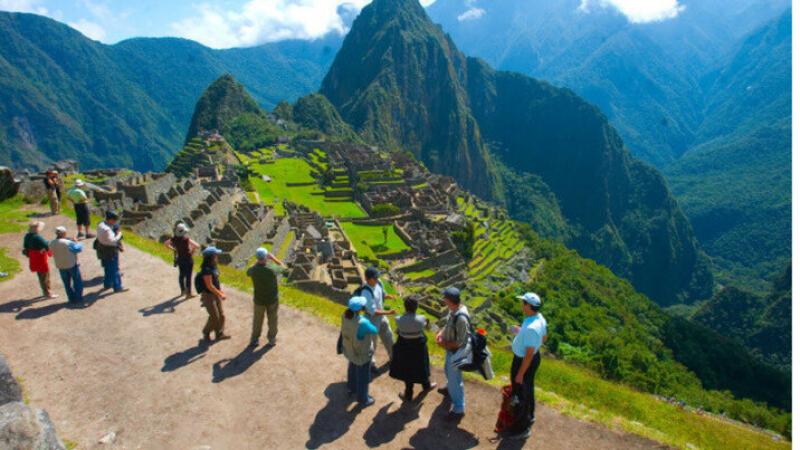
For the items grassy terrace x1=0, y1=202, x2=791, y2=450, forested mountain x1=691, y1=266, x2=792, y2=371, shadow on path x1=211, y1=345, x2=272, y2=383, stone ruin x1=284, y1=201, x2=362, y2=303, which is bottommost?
forested mountain x1=691, y1=266, x2=792, y2=371

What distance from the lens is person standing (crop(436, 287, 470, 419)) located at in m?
7.91

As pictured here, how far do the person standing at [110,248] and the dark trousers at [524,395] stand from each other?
9879 mm

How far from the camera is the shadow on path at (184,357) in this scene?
975 cm

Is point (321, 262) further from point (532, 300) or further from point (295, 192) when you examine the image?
point (295, 192)

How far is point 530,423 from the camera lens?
817 centimetres

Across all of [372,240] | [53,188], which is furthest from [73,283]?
[372,240]

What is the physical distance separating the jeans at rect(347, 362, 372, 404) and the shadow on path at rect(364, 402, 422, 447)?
387mm

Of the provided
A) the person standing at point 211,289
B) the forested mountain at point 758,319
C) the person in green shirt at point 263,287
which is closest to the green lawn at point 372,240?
the person standing at point 211,289

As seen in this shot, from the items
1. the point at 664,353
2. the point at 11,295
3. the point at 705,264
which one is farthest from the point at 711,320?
the point at 11,295

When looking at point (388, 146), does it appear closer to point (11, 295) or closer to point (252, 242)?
point (252, 242)

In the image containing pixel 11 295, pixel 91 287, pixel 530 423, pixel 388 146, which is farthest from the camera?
pixel 388 146

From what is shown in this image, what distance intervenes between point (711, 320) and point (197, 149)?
9413 cm

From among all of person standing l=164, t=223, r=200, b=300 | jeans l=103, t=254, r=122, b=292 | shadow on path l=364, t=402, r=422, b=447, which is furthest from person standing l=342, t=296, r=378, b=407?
jeans l=103, t=254, r=122, b=292

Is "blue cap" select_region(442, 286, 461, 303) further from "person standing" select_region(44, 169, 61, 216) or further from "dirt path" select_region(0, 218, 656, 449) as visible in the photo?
"person standing" select_region(44, 169, 61, 216)
